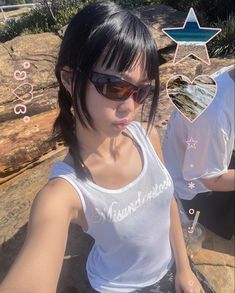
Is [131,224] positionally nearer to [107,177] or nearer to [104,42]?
[107,177]

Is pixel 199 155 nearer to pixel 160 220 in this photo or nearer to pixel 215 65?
pixel 160 220

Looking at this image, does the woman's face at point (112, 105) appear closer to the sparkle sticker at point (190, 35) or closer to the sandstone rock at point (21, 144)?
the sparkle sticker at point (190, 35)

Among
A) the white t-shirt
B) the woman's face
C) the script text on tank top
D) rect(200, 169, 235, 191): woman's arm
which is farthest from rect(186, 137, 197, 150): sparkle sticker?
the woman's face

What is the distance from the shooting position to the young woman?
3.66 feet

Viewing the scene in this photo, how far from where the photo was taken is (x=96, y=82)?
3.80 ft

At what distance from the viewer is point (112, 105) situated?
1.22 m

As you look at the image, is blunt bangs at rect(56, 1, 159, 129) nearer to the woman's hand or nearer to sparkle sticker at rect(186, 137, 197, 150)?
sparkle sticker at rect(186, 137, 197, 150)

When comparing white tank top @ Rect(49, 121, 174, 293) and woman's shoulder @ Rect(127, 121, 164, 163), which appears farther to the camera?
woman's shoulder @ Rect(127, 121, 164, 163)

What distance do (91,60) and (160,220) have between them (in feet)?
2.33

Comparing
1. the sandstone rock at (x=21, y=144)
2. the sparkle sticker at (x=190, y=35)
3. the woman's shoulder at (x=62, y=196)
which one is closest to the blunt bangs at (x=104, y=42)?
the woman's shoulder at (x=62, y=196)

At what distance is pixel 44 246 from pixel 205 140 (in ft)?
3.48

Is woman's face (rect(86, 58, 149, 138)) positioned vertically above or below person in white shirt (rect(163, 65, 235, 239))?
above

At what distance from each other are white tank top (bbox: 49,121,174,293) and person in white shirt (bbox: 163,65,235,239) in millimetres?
434

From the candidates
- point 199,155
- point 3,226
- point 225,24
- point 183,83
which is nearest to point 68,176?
point 199,155
